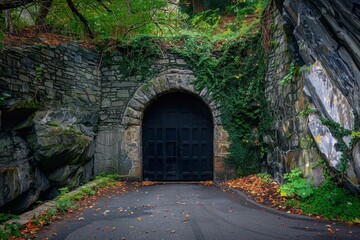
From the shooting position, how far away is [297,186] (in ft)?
14.4

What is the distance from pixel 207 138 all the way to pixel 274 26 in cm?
330

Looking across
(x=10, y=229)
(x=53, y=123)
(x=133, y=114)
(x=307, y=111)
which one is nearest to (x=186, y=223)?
(x=10, y=229)

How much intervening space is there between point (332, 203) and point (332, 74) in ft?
6.01

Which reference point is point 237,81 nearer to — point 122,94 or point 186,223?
point 122,94

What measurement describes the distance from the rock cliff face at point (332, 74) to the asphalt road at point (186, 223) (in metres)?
1.05

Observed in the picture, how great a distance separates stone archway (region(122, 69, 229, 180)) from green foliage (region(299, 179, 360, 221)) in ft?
10.6

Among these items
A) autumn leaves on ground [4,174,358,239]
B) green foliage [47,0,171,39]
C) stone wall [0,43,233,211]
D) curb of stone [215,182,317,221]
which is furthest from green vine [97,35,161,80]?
curb of stone [215,182,317,221]

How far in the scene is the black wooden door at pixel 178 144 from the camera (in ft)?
24.6

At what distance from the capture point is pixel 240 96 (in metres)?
7.01

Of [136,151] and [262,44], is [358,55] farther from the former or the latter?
[136,151]

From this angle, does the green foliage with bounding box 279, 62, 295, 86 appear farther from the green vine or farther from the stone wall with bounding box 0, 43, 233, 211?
the green vine

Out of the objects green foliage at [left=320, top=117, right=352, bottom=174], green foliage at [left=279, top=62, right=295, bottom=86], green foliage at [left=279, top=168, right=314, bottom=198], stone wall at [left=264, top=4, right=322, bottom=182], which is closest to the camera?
green foliage at [left=320, top=117, right=352, bottom=174]

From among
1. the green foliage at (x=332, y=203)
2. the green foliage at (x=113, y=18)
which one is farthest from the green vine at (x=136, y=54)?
the green foliage at (x=332, y=203)

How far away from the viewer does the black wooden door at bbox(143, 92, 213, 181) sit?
7500 millimetres
